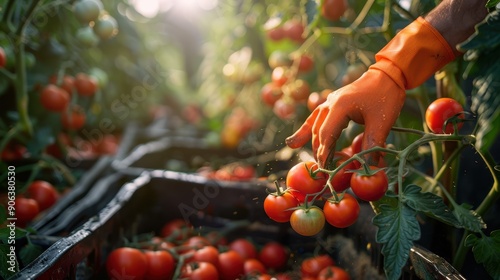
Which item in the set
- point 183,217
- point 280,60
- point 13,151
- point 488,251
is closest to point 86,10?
point 13,151

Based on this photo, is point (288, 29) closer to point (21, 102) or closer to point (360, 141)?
point (360, 141)

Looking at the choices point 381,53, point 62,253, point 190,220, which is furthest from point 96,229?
point 381,53

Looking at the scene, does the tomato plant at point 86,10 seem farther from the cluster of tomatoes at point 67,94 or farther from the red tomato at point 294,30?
the red tomato at point 294,30

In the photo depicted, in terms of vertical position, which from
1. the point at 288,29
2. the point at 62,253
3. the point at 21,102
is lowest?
the point at 62,253

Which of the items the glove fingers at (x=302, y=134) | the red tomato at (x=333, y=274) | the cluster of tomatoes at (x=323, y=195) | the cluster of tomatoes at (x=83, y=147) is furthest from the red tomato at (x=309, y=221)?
the cluster of tomatoes at (x=83, y=147)

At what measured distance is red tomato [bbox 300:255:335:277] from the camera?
1400 millimetres

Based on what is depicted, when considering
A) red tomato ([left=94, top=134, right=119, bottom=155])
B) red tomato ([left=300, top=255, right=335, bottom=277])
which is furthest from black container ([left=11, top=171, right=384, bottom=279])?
red tomato ([left=94, top=134, right=119, bottom=155])

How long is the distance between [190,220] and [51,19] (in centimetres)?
105

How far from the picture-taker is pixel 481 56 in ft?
2.71

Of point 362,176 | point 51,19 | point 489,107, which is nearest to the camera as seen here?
point 489,107

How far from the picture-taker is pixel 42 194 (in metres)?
1.68

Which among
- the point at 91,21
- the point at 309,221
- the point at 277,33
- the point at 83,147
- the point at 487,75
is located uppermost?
the point at 91,21

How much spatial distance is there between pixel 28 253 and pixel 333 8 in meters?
1.14

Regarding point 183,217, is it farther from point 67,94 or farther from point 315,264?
point 67,94
